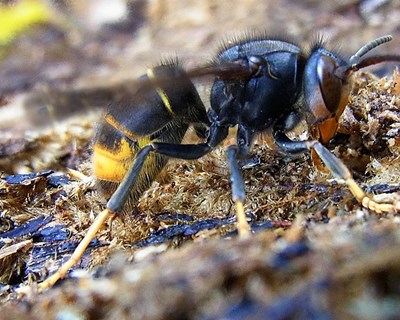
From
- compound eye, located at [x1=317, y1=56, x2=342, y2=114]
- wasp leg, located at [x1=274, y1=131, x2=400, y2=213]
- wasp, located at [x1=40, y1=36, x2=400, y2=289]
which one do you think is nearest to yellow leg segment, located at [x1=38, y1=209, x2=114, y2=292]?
wasp, located at [x1=40, y1=36, x2=400, y2=289]

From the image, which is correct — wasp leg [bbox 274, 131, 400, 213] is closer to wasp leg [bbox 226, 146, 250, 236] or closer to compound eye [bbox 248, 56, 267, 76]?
wasp leg [bbox 226, 146, 250, 236]

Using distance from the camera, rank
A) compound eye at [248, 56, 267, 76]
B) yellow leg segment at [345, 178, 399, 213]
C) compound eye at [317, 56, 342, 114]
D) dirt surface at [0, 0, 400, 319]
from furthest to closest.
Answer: compound eye at [248, 56, 267, 76], compound eye at [317, 56, 342, 114], yellow leg segment at [345, 178, 399, 213], dirt surface at [0, 0, 400, 319]

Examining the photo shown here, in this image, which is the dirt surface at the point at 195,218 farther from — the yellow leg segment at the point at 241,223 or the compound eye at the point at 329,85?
the compound eye at the point at 329,85

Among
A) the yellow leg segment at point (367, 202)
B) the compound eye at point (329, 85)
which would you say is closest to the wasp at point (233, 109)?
the compound eye at point (329, 85)

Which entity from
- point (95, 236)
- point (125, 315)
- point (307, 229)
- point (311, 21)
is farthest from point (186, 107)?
point (311, 21)

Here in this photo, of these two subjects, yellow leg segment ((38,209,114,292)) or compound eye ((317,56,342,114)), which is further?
compound eye ((317,56,342,114))

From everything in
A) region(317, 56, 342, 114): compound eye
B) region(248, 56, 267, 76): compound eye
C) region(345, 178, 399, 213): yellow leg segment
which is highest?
region(248, 56, 267, 76): compound eye

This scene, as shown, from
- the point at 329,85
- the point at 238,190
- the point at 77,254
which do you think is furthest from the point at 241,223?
the point at 329,85

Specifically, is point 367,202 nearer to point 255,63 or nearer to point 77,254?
point 255,63

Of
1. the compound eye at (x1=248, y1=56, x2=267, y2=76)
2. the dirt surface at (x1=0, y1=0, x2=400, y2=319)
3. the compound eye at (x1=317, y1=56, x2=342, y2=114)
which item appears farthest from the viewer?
the compound eye at (x1=248, y1=56, x2=267, y2=76)
